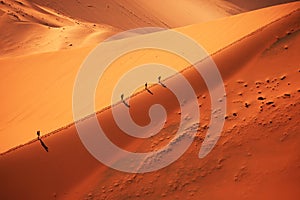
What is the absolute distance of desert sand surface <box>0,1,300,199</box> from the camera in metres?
4.98

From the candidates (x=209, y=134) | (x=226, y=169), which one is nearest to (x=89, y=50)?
(x=209, y=134)

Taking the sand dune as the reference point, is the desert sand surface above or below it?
below

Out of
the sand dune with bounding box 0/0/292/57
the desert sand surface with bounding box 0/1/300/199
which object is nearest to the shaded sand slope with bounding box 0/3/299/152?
the desert sand surface with bounding box 0/1/300/199

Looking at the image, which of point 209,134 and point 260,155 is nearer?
point 260,155

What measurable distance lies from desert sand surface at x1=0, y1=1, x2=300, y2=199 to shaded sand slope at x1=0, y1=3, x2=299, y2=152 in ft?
0.13

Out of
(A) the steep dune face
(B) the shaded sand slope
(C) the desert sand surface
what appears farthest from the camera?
(A) the steep dune face

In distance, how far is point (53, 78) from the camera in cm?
880

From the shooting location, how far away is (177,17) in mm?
22391

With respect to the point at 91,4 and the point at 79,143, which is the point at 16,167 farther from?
the point at 91,4

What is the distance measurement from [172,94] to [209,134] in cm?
135

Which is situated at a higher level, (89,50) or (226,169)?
(89,50)

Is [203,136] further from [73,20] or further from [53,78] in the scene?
[73,20]

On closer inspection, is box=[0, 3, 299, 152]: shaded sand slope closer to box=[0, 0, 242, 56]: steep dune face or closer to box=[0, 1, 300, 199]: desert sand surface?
box=[0, 1, 300, 199]: desert sand surface

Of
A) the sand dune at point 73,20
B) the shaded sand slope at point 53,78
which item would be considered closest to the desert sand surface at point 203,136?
the shaded sand slope at point 53,78
